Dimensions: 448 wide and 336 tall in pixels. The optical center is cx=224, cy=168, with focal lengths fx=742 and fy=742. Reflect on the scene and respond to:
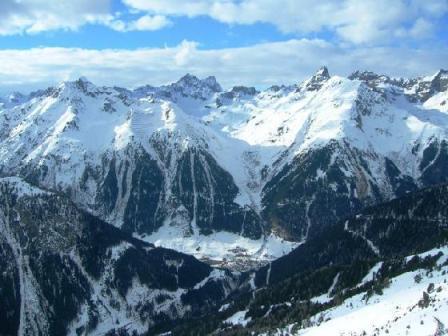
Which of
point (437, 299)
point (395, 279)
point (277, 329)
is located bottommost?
point (277, 329)

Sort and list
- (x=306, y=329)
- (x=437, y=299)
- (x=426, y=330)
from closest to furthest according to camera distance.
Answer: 1. (x=426, y=330)
2. (x=437, y=299)
3. (x=306, y=329)

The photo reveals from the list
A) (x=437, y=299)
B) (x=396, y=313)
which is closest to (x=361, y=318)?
(x=396, y=313)

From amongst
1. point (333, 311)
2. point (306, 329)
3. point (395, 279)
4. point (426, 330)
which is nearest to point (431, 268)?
point (395, 279)

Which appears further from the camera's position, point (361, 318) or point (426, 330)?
point (361, 318)

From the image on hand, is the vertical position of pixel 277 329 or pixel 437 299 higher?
pixel 437 299

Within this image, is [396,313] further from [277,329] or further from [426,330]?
[277,329]

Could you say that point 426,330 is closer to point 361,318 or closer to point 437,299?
point 437,299

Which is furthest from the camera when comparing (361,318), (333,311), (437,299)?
→ (333,311)
